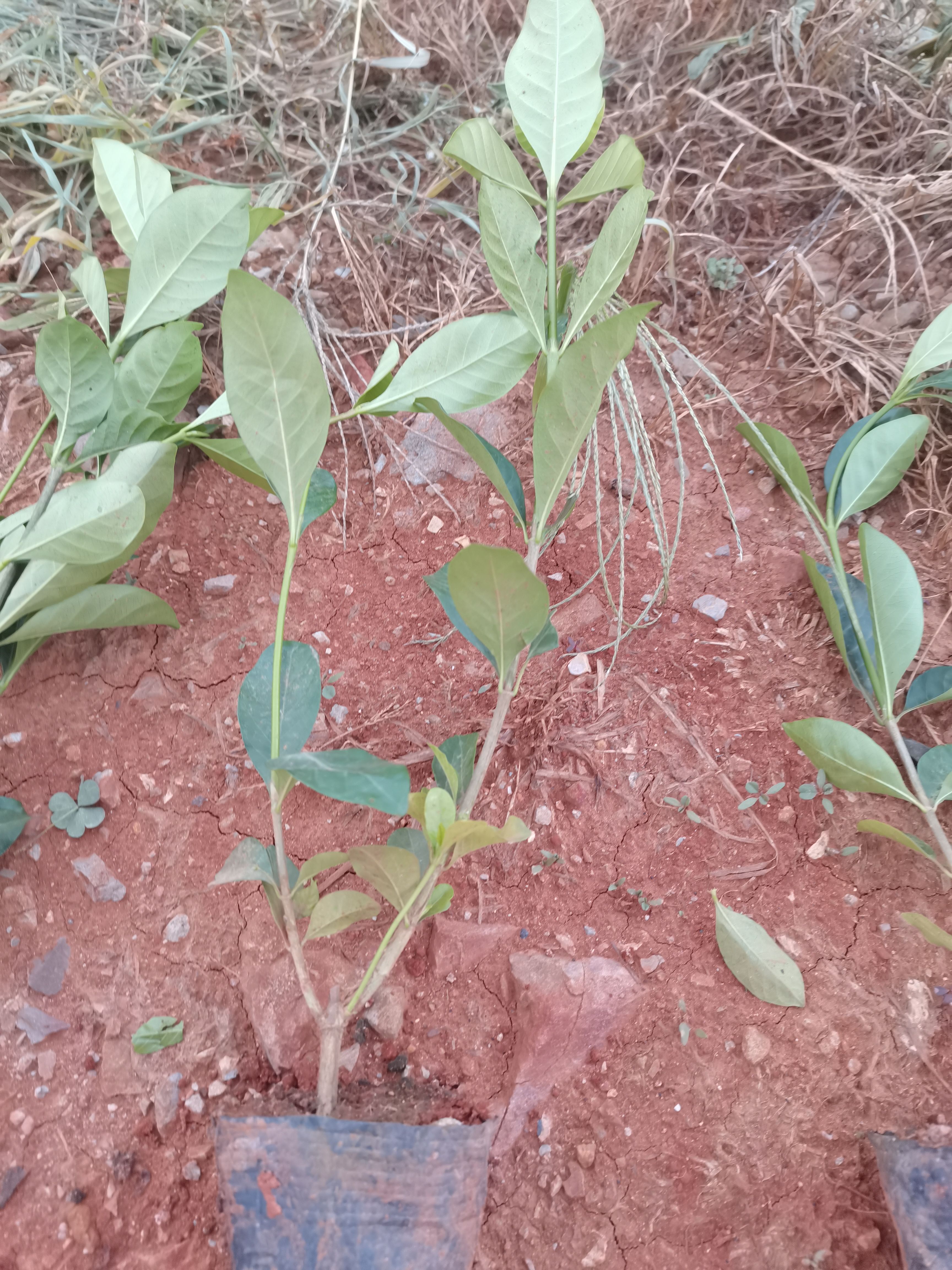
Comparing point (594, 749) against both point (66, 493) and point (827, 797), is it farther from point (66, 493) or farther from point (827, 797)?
point (66, 493)

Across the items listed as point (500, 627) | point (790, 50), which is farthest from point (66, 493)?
point (790, 50)

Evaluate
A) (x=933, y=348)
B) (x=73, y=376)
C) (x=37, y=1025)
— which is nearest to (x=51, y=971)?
(x=37, y=1025)

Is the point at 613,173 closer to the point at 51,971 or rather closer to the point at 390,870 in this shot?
the point at 390,870

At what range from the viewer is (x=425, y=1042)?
94cm

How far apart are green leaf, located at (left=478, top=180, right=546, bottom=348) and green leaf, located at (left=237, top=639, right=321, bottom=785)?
0.48 meters

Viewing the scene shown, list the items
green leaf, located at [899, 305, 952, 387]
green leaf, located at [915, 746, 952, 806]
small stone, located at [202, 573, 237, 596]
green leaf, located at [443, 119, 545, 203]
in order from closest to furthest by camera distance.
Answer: green leaf, located at [443, 119, 545, 203], green leaf, located at [915, 746, 952, 806], green leaf, located at [899, 305, 952, 387], small stone, located at [202, 573, 237, 596]

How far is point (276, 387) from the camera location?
2.43 feet

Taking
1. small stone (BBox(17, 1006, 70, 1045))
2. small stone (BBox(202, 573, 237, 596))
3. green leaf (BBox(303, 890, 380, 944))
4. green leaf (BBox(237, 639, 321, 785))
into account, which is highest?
green leaf (BBox(237, 639, 321, 785))

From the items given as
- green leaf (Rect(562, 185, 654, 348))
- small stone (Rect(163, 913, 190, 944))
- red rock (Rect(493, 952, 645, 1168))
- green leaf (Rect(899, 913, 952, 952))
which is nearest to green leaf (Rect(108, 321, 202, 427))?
green leaf (Rect(562, 185, 654, 348))

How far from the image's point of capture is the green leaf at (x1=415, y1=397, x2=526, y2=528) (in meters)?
0.85

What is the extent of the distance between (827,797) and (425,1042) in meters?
0.63

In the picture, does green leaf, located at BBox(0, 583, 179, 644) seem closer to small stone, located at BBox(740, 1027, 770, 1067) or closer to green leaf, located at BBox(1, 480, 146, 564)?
green leaf, located at BBox(1, 480, 146, 564)

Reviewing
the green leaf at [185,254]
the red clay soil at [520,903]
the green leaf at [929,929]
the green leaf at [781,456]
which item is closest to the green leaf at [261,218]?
the green leaf at [185,254]

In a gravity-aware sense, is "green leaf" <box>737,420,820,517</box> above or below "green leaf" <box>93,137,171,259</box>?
below
